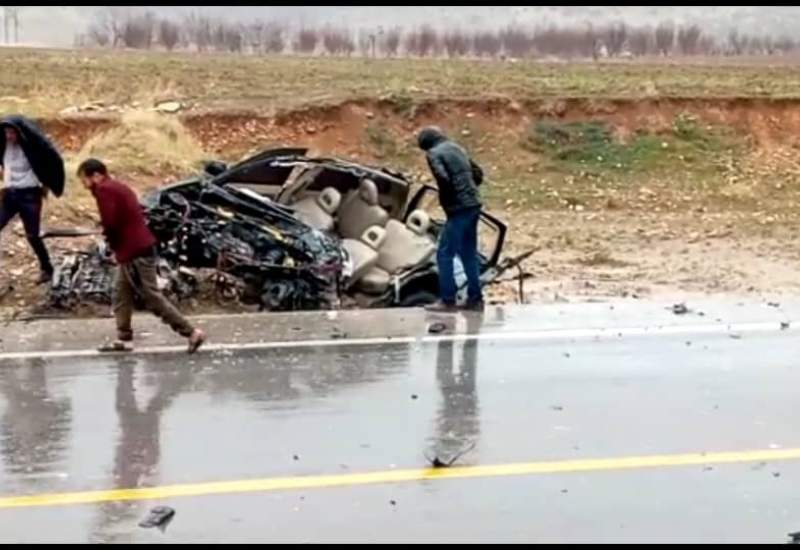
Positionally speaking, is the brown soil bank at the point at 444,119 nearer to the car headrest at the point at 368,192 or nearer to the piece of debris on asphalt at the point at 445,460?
the car headrest at the point at 368,192

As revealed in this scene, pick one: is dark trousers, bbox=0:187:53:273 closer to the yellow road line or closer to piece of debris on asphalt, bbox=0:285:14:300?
piece of debris on asphalt, bbox=0:285:14:300

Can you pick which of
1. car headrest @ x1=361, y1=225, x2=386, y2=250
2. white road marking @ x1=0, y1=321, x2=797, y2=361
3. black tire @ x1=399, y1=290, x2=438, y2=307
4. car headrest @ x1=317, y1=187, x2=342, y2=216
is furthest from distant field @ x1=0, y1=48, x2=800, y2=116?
white road marking @ x1=0, y1=321, x2=797, y2=361

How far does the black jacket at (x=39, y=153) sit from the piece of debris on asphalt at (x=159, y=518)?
20.8 ft

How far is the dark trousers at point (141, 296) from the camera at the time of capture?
9062 mm

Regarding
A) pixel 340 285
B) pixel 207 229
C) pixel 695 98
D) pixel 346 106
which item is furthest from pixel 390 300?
pixel 695 98

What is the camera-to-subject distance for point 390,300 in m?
11.4

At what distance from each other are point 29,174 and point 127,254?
109 inches

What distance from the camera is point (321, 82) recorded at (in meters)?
31.5

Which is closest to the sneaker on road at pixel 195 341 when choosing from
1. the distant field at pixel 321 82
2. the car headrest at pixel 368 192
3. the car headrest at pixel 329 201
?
the car headrest at pixel 329 201

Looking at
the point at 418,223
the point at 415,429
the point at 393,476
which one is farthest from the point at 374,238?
the point at 393,476

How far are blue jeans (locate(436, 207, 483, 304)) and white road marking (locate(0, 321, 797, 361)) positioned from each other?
3.66 ft

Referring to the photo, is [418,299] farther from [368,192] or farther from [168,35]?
[168,35]

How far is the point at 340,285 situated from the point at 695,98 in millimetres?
18139

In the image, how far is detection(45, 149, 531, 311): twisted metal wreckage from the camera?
1100 centimetres
